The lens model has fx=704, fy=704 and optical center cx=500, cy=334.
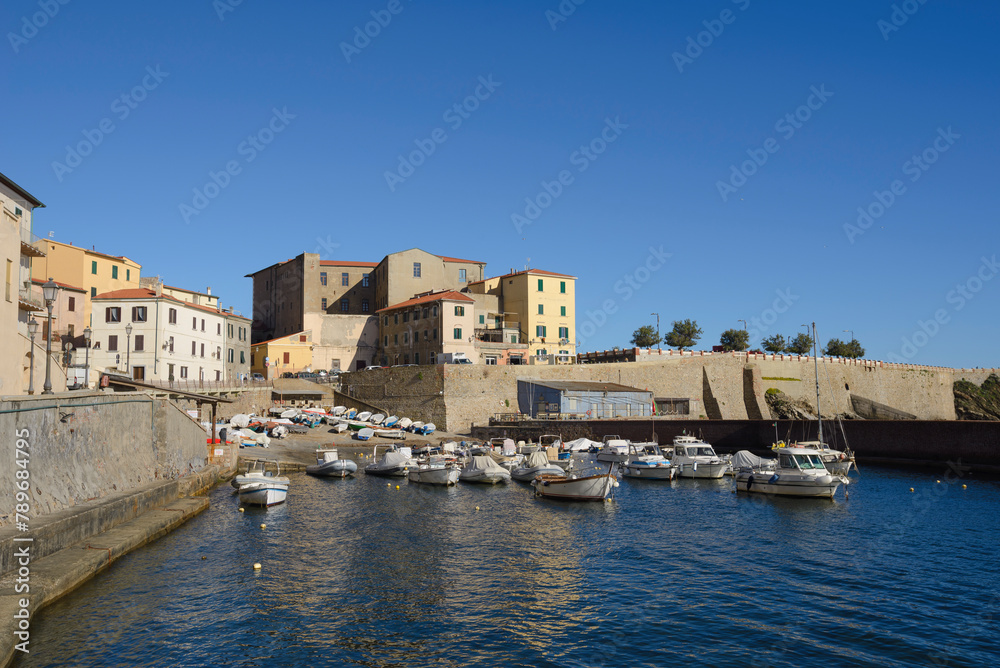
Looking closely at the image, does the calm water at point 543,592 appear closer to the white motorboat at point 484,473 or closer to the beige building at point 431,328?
the white motorboat at point 484,473

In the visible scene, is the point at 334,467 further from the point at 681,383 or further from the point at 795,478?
the point at 681,383

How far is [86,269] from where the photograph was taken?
2579 inches

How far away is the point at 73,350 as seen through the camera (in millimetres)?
53906

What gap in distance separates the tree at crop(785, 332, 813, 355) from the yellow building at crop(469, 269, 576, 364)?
4874cm

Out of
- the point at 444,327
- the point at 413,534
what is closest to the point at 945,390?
the point at 444,327

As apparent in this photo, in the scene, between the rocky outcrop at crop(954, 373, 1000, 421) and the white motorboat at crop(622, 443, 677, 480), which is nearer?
the white motorboat at crop(622, 443, 677, 480)

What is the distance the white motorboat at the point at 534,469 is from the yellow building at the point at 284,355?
1684 inches

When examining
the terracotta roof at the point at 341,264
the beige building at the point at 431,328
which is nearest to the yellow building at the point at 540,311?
the beige building at the point at 431,328

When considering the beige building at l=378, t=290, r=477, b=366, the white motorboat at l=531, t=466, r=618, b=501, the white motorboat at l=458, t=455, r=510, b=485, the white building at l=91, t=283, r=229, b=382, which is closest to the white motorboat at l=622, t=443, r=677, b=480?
the white motorboat at l=458, t=455, r=510, b=485

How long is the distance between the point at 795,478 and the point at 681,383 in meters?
39.8

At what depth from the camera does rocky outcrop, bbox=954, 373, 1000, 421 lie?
9650 cm

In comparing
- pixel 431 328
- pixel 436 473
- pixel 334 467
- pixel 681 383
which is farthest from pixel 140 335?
pixel 681 383

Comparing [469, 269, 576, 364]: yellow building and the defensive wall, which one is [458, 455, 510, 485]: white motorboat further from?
[469, 269, 576, 364]: yellow building

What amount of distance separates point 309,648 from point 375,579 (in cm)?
509
